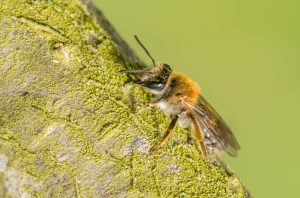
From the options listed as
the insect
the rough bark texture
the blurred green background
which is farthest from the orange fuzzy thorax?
the blurred green background

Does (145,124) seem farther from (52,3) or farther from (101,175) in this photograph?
(52,3)

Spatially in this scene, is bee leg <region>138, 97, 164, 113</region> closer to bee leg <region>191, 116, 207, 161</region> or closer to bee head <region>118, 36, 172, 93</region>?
bee head <region>118, 36, 172, 93</region>

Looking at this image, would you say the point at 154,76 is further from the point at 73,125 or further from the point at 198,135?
the point at 73,125

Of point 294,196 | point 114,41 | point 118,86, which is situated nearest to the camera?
point 118,86

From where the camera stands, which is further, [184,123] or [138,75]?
[184,123]

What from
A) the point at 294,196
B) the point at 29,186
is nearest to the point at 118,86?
the point at 29,186

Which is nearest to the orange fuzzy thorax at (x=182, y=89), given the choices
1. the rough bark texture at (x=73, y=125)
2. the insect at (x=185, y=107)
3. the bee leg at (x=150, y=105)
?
the insect at (x=185, y=107)
